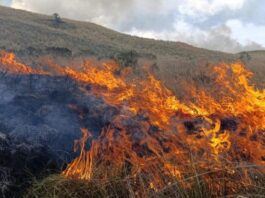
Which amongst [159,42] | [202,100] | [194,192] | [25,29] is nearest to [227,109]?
[202,100]

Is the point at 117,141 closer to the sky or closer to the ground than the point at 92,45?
closer to the ground

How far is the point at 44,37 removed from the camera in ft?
121

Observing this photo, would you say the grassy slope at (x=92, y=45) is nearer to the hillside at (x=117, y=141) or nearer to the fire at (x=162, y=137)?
the hillside at (x=117, y=141)

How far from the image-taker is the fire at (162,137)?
4520 millimetres

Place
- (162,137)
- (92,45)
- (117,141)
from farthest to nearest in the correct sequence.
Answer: (92,45), (162,137), (117,141)

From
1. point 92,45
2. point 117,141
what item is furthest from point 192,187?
point 92,45

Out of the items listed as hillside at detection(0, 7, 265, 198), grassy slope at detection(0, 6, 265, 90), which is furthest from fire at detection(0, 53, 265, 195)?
grassy slope at detection(0, 6, 265, 90)

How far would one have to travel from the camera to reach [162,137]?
6.35 meters

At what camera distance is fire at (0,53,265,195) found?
4520 millimetres

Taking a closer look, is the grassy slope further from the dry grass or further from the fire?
the dry grass

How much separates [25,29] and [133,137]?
3429 cm

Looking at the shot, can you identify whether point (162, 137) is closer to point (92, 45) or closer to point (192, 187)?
point (192, 187)

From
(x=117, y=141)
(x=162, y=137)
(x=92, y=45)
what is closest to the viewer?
(x=117, y=141)

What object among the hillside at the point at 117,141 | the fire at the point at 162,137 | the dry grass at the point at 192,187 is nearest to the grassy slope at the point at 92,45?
the hillside at the point at 117,141
